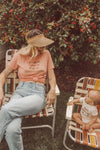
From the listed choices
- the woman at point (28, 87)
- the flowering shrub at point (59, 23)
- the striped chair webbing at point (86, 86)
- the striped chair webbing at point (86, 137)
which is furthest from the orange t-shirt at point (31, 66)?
the flowering shrub at point (59, 23)

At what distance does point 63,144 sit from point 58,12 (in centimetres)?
301

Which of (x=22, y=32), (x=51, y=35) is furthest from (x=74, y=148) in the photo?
(x=22, y=32)

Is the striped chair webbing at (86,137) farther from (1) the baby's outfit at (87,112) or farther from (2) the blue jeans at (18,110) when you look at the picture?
(2) the blue jeans at (18,110)

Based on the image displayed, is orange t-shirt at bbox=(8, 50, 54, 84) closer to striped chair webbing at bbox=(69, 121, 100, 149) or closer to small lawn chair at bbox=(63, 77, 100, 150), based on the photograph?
small lawn chair at bbox=(63, 77, 100, 150)

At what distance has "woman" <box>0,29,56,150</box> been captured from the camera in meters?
2.09

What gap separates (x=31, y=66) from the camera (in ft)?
8.67

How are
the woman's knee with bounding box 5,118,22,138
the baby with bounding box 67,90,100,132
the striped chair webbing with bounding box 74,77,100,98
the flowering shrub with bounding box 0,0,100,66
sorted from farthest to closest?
the flowering shrub with bounding box 0,0,100,66 → the striped chair webbing with bounding box 74,77,100,98 → the baby with bounding box 67,90,100,132 → the woman's knee with bounding box 5,118,22,138

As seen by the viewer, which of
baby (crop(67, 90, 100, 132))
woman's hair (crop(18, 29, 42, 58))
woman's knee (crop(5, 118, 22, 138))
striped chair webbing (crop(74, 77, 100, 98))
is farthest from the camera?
striped chair webbing (crop(74, 77, 100, 98))

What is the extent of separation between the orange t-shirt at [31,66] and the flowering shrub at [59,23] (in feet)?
3.86

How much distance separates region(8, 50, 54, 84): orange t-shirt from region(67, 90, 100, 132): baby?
0.66 m

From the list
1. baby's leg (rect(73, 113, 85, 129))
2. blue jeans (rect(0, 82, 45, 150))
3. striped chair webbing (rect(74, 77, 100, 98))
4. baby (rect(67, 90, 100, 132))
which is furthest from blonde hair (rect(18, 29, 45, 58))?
baby's leg (rect(73, 113, 85, 129))

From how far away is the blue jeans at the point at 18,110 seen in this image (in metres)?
2.05

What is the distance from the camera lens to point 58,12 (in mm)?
4094

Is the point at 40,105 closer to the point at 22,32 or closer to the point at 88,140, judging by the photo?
the point at 88,140
